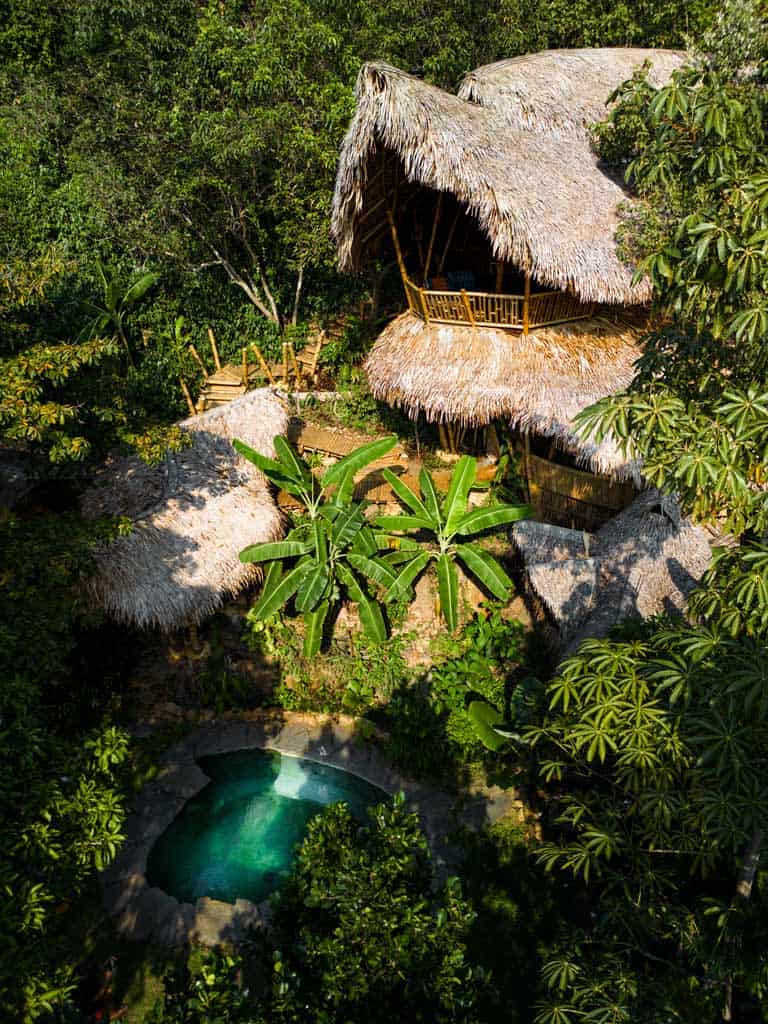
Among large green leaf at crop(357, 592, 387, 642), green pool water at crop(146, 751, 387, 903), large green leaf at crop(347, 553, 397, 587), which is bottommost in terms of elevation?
green pool water at crop(146, 751, 387, 903)

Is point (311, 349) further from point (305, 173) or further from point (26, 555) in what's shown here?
point (26, 555)

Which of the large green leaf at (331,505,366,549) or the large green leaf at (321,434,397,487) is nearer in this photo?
the large green leaf at (331,505,366,549)

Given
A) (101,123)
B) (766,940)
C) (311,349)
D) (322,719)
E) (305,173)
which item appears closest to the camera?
(766,940)

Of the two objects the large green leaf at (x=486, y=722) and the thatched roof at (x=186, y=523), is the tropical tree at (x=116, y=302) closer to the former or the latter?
the thatched roof at (x=186, y=523)

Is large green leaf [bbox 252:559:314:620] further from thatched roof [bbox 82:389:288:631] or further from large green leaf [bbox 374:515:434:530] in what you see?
large green leaf [bbox 374:515:434:530]

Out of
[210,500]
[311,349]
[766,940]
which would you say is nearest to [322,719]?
[210,500]

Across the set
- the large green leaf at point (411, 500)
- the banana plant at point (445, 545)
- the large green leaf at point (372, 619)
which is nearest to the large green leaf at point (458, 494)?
the banana plant at point (445, 545)

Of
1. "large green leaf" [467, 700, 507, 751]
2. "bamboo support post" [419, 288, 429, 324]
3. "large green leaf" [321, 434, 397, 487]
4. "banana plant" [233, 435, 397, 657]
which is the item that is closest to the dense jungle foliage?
"large green leaf" [467, 700, 507, 751]
